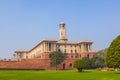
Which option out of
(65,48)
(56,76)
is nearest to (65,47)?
(65,48)

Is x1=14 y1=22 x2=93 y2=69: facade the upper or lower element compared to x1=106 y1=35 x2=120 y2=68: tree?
upper

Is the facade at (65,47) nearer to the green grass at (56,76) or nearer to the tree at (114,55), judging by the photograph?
the tree at (114,55)

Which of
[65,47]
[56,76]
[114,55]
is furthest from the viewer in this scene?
[65,47]

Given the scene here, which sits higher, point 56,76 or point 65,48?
point 65,48

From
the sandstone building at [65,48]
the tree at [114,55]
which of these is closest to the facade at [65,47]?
the sandstone building at [65,48]

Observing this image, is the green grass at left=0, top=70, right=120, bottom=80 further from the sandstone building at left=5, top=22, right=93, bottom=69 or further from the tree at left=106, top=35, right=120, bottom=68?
the sandstone building at left=5, top=22, right=93, bottom=69

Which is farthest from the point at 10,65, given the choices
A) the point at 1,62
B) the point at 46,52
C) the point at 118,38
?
the point at 118,38

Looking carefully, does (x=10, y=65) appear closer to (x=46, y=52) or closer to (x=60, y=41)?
(x=46, y=52)

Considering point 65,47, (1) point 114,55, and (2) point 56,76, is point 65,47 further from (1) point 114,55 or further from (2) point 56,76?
(2) point 56,76

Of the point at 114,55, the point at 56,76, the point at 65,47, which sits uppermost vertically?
the point at 65,47

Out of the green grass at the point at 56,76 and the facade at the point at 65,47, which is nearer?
the green grass at the point at 56,76

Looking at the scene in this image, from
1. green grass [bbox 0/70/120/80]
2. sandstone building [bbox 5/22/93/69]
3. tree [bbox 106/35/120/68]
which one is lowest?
green grass [bbox 0/70/120/80]

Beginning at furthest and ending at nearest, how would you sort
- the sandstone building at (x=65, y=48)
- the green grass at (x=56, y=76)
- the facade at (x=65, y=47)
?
the facade at (x=65, y=47), the sandstone building at (x=65, y=48), the green grass at (x=56, y=76)

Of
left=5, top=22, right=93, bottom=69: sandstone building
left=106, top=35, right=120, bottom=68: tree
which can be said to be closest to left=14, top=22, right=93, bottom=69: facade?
left=5, top=22, right=93, bottom=69: sandstone building
